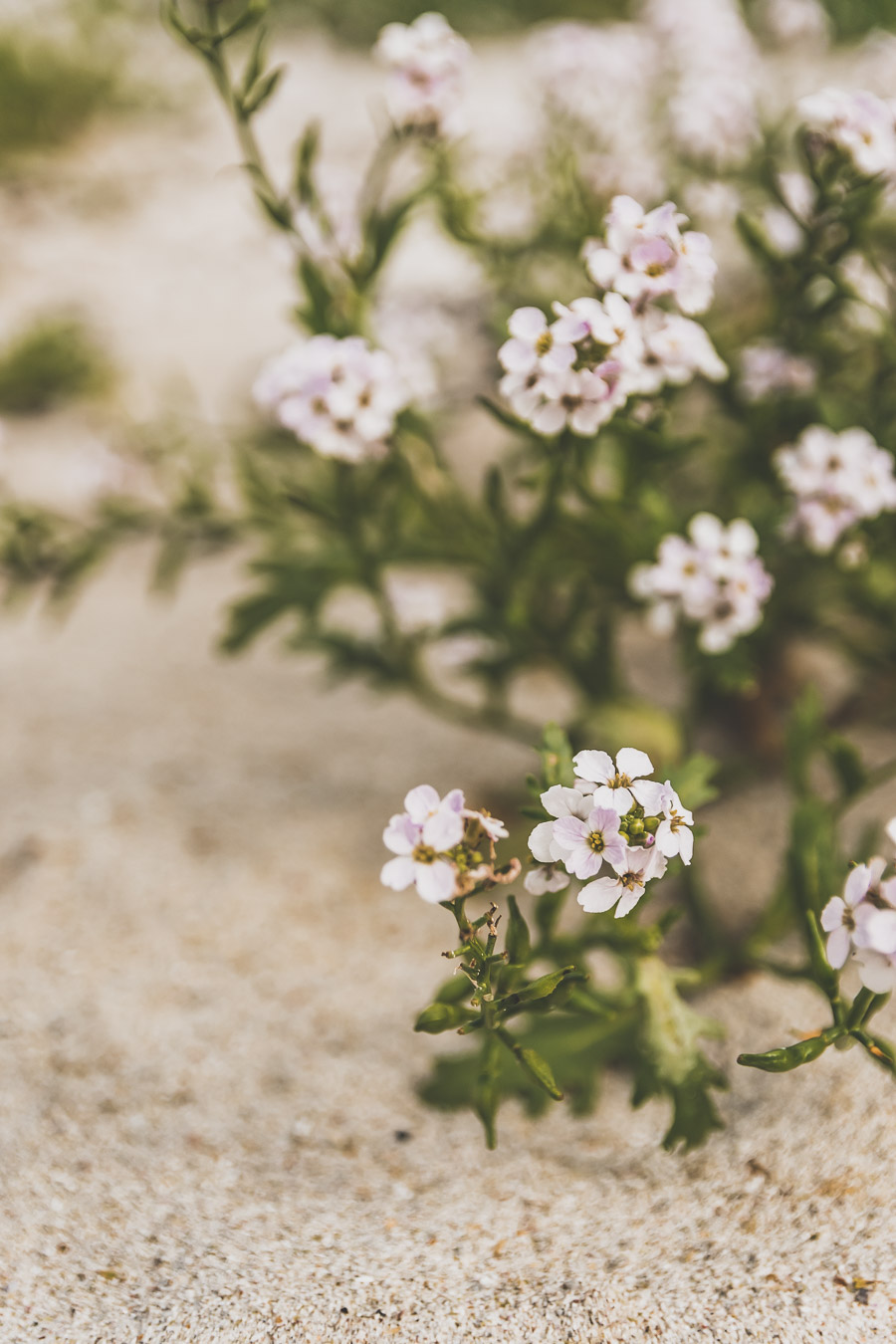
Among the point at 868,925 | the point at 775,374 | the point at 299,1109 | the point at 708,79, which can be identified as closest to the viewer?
the point at 868,925

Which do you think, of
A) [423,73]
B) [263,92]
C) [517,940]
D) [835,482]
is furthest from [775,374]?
[517,940]

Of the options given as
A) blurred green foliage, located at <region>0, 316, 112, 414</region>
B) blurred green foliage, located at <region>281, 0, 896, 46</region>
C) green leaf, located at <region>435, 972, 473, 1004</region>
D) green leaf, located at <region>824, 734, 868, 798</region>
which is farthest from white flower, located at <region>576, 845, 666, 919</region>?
blurred green foliage, located at <region>281, 0, 896, 46</region>

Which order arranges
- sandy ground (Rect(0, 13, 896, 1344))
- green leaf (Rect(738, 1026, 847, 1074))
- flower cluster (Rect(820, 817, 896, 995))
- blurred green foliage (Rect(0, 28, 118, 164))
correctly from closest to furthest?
flower cluster (Rect(820, 817, 896, 995))
green leaf (Rect(738, 1026, 847, 1074))
sandy ground (Rect(0, 13, 896, 1344))
blurred green foliage (Rect(0, 28, 118, 164))

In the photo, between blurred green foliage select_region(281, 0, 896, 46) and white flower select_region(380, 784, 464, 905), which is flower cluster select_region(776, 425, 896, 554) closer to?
white flower select_region(380, 784, 464, 905)

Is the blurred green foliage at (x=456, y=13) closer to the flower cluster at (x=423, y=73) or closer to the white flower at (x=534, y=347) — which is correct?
the flower cluster at (x=423, y=73)

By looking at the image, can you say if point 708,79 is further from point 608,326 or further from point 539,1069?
point 539,1069

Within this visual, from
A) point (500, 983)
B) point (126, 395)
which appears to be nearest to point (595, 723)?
point (500, 983)
